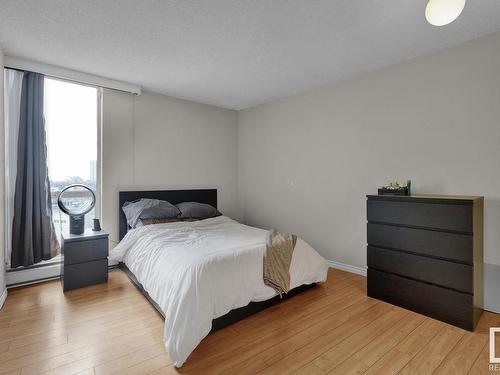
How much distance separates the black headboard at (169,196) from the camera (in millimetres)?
3596

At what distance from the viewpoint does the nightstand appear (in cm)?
280

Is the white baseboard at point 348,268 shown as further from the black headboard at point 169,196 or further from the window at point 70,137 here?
the window at point 70,137

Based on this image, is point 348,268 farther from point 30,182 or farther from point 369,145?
point 30,182

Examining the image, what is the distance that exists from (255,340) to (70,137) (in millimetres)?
3210

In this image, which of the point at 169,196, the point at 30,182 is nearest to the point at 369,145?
the point at 169,196

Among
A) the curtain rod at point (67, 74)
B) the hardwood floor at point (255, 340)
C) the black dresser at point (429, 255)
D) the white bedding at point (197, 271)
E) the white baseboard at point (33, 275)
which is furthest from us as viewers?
the white baseboard at point (33, 275)

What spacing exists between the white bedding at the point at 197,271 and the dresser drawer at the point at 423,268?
58 centimetres

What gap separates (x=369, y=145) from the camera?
3.16m

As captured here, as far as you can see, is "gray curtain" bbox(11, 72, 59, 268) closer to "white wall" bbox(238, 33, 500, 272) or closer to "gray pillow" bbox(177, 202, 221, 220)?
"gray pillow" bbox(177, 202, 221, 220)

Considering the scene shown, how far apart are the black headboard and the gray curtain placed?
0.83m

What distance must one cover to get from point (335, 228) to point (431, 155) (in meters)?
1.40

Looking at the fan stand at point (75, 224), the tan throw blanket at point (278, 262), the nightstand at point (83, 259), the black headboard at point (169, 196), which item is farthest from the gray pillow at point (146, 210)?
the tan throw blanket at point (278, 262)

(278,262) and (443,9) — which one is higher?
(443,9)

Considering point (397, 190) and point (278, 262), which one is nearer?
point (278, 262)
